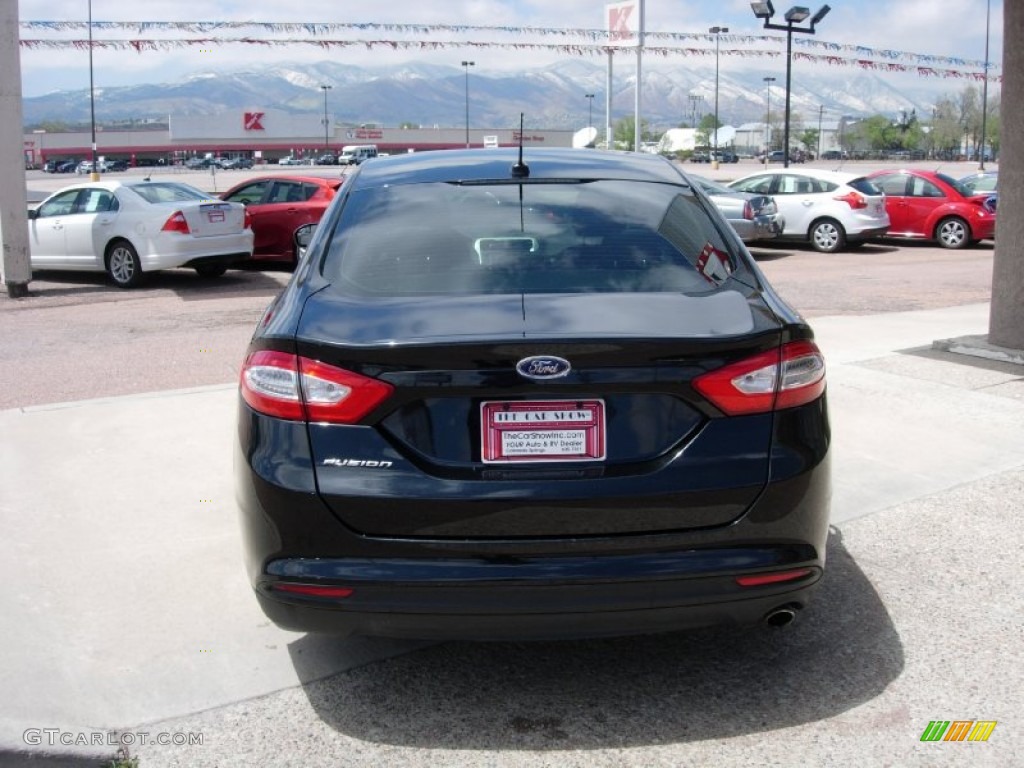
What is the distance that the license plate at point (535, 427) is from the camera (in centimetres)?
310

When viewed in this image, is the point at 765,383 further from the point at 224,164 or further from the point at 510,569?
the point at 224,164

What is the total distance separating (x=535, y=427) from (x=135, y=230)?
12.6 metres

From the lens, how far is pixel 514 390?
3.08 metres

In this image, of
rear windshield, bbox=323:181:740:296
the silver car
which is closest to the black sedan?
rear windshield, bbox=323:181:740:296

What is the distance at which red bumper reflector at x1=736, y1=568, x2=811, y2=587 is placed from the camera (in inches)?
125

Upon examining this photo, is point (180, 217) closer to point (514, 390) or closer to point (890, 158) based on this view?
point (514, 390)

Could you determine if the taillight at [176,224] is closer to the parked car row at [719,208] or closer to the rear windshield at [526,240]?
the parked car row at [719,208]

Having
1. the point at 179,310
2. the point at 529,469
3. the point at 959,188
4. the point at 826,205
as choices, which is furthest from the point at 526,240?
the point at 959,188

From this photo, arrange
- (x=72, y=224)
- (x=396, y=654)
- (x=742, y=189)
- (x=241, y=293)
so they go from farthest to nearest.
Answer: (x=742, y=189), (x=72, y=224), (x=241, y=293), (x=396, y=654)

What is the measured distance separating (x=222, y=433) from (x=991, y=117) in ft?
421

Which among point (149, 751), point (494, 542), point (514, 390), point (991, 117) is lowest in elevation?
point (149, 751)

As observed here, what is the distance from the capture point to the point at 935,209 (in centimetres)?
2109

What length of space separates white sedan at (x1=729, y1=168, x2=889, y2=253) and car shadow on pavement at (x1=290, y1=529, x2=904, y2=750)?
16759 mm

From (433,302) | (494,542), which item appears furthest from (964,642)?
(433,302)
